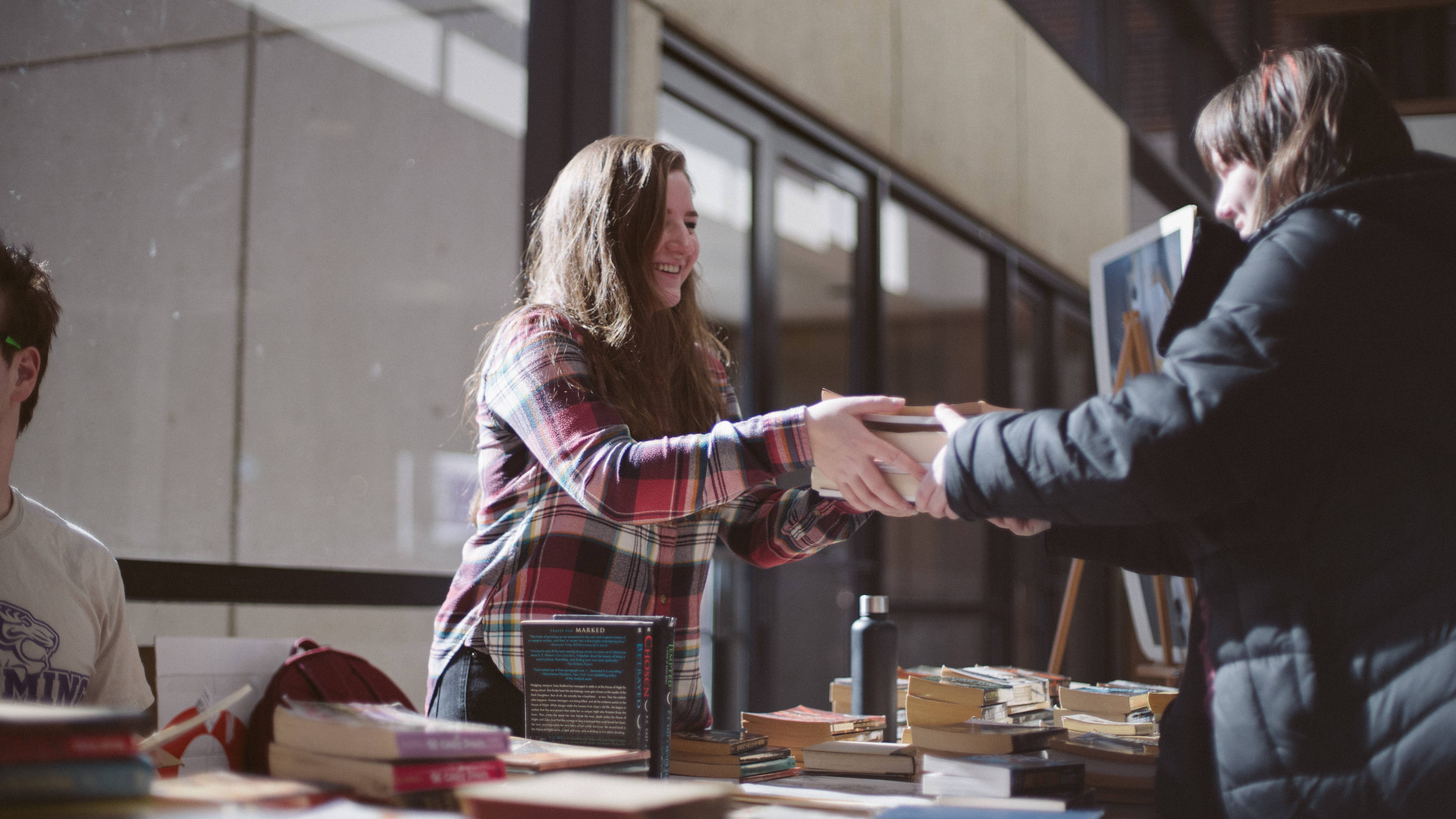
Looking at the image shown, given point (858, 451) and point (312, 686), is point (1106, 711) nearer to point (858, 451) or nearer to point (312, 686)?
point (858, 451)

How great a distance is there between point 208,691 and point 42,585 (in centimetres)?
24

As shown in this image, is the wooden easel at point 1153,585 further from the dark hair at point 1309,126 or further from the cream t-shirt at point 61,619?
the cream t-shirt at point 61,619

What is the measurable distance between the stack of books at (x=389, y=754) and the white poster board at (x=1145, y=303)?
1946 mm

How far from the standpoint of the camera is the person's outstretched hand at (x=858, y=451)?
54.0 inches

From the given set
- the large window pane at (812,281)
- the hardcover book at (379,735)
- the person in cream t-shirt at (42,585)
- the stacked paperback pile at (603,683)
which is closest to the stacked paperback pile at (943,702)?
the stacked paperback pile at (603,683)

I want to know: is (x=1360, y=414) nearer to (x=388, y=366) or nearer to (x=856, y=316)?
(x=388, y=366)

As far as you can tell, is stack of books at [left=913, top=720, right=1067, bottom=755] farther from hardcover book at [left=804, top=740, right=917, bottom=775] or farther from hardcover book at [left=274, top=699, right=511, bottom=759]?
hardcover book at [left=274, top=699, right=511, bottom=759]

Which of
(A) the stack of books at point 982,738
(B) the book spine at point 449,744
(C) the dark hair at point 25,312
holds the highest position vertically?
(C) the dark hair at point 25,312

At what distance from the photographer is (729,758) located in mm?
1304

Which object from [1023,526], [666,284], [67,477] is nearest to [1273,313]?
[1023,526]

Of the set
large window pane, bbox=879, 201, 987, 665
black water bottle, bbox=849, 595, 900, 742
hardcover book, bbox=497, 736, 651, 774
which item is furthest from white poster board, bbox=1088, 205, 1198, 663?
large window pane, bbox=879, 201, 987, 665

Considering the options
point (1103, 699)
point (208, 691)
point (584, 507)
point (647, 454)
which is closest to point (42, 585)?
point (208, 691)

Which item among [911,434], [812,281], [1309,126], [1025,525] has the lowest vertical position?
[1025,525]

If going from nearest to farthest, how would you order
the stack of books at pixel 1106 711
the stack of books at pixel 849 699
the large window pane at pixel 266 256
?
the stack of books at pixel 1106 711, the stack of books at pixel 849 699, the large window pane at pixel 266 256
